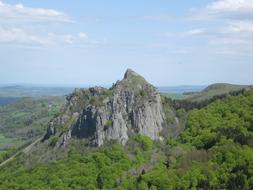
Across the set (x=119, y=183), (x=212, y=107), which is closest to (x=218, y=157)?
(x=119, y=183)

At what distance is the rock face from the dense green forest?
4379 millimetres

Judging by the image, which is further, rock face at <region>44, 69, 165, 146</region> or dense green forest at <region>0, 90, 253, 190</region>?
rock face at <region>44, 69, 165, 146</region>

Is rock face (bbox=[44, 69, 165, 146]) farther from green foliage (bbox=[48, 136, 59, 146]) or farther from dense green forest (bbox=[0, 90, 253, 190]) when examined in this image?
dense green forest (bbox=[0, 90, 253, 190])

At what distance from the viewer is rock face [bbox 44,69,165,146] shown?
16200 centimetres

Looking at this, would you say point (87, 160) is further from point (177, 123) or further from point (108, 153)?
point (177, 123)

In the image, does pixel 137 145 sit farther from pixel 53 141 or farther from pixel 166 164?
pixel 53 141

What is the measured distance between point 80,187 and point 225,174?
128 ft

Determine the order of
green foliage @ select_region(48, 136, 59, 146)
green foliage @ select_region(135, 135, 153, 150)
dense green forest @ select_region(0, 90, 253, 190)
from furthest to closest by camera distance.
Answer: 1. green foliage @ select_region(48, 136, 59, 146)
2. green foliage @ select_region(135, 135, 153, 150)
3. dense green forest @ select_region(0, 90, 253, 190)

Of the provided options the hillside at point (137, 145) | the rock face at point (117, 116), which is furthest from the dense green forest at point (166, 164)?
the rock face at point (117, 116)

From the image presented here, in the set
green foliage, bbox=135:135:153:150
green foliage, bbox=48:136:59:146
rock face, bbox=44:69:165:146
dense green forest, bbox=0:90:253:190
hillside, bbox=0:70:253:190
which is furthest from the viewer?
green foliage, bbox=48:136:59:146

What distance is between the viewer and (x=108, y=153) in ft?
495

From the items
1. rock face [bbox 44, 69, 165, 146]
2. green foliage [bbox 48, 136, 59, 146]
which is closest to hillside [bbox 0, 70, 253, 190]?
rock face [bbox 44, 69, 165, 146]

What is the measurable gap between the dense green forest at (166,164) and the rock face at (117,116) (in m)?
4.38

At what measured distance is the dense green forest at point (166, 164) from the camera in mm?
122750
